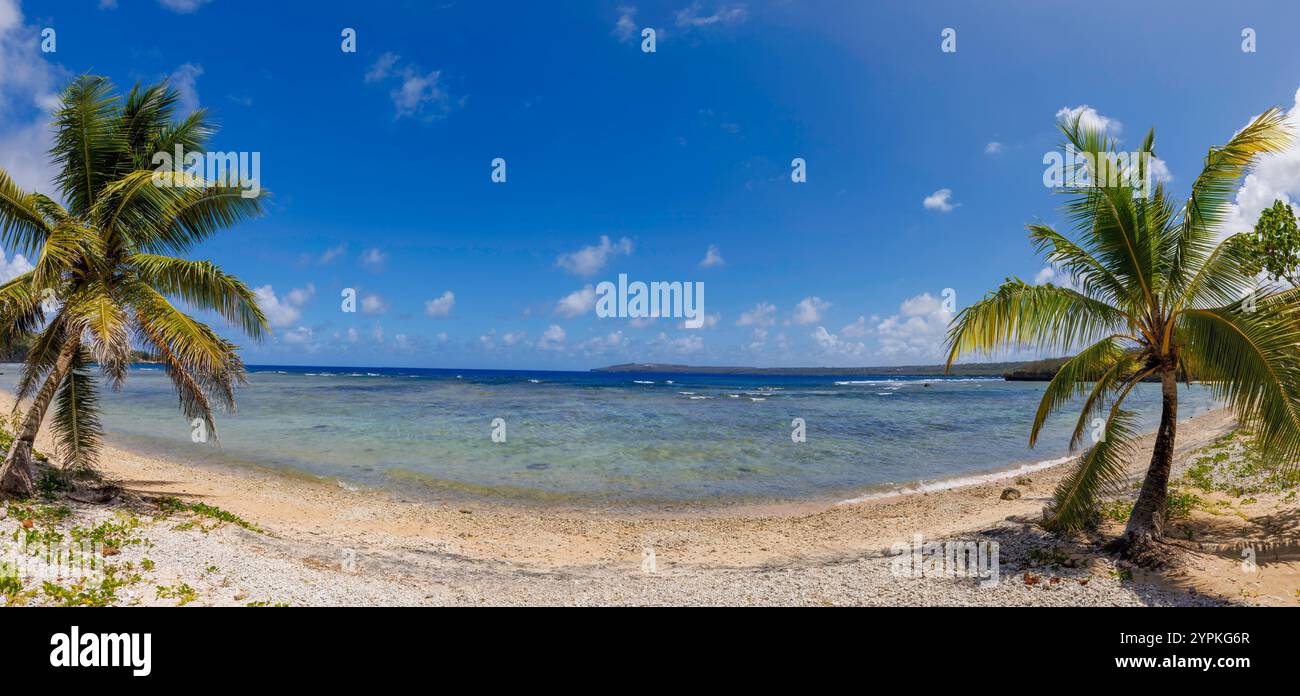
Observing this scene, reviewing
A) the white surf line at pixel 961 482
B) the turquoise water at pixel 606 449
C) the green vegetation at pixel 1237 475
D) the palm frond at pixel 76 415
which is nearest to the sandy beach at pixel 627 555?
the green vegetation at pixel 1237 475

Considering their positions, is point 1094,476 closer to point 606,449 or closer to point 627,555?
point 627,555

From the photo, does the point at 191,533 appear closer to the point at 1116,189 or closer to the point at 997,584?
the point at 997,584

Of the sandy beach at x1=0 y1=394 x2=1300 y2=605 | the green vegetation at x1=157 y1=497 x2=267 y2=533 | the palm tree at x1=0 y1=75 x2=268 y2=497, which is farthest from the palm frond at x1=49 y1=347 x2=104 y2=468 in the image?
the green vegetation at x1=157 y1=497 x2=267 y2=533

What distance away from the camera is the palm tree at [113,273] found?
8586 millimetres

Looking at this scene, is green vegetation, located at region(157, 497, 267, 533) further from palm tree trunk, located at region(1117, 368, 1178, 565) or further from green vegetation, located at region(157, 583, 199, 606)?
palm tree trunk, located at region(1117, 368, 1178, 565)

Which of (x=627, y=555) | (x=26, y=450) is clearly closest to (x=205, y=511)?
(x=26, y=450)

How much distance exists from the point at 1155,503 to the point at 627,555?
846cm

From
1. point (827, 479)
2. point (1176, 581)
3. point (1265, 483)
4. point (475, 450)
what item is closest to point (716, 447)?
point (827, 479)

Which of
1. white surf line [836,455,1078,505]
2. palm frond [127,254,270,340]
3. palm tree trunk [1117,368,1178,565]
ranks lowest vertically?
white surf line [836,455,1078,505]

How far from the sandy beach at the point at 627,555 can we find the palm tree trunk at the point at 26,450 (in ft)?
2.59

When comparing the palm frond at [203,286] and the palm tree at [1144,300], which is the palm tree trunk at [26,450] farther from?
the palm tree at [1144,300]

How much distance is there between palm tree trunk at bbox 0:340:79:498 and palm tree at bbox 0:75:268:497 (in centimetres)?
2

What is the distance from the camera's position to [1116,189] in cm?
733

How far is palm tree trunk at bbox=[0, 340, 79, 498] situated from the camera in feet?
28.0
